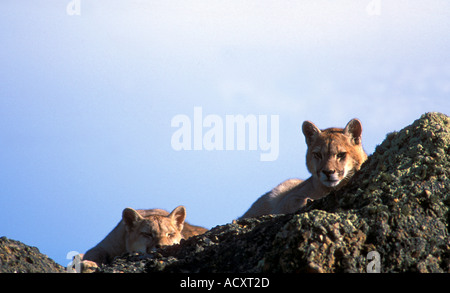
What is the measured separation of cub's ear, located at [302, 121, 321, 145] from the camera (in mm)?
11523

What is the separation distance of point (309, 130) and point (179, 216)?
9.99 ft

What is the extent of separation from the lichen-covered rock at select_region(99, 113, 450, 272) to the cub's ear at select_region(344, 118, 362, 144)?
4.09 m

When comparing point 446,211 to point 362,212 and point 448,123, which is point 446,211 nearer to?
point 362,212

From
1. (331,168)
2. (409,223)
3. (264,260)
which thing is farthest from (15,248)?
(331,168)

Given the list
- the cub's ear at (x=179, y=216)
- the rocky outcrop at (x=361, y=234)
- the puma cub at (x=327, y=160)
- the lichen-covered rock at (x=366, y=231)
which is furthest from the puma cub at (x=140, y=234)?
the lichen-covered rock at (x=366, y=231)

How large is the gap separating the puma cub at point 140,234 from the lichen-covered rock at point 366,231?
14.2ft

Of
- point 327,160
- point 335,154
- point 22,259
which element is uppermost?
point 335,154

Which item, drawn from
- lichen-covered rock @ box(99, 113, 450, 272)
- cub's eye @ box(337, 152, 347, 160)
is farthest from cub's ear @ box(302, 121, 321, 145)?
lichen-covered rock @ box(99, 113, 450, 272)

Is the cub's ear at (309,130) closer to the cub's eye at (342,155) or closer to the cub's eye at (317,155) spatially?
the cub's eye at (317,155)

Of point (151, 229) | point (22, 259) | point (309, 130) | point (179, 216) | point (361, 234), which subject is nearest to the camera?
point (361, 234)

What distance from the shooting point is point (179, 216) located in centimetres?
1177

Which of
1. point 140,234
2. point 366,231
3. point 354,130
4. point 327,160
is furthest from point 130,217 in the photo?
point 366,231

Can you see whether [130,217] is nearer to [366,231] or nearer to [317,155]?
[317,155]

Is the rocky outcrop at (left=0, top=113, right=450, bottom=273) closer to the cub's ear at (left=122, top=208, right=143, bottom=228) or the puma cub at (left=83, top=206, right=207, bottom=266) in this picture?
the puma cub at (left=83, top=206, right=207, bottom=266)
